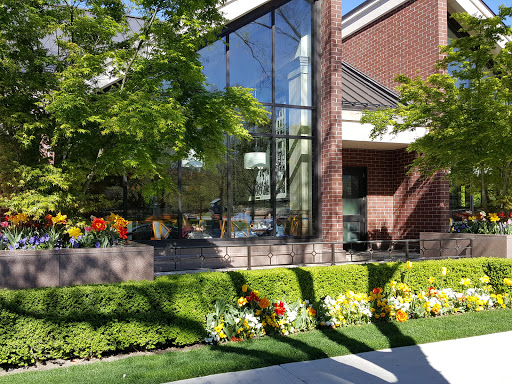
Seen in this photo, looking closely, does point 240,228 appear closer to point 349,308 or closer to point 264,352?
point 349,308

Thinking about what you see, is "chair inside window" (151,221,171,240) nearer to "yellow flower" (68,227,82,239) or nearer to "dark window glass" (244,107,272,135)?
"dark window glass" (244,107,272,135)

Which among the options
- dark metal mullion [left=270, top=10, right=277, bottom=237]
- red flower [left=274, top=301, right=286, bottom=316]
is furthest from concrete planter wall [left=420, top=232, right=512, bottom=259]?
red flower [left=274, top=301, right=286, bottom=316]

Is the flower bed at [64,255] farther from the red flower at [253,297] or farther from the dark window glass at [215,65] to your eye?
the dark window glass at [215,65]

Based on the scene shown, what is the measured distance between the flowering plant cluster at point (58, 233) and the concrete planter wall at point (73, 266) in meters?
0.26

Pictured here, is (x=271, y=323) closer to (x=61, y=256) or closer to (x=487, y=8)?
(x=61, y=256)

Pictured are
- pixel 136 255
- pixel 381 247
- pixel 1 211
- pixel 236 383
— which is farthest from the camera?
pixel 381 247

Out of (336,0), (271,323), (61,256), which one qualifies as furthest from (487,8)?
(61,256)

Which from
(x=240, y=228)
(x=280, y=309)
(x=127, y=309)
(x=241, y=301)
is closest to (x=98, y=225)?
(x=127, y=309)

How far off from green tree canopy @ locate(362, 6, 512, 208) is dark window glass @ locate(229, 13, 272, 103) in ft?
11.0

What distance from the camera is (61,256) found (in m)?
6.70

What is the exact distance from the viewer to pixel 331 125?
12.9 m

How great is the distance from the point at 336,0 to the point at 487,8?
8007 mm

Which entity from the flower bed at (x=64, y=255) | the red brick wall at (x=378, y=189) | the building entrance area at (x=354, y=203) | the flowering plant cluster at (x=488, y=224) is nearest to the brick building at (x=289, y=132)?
the red brick wall at (x=378, y=189)

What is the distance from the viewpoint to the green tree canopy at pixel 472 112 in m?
9.74
